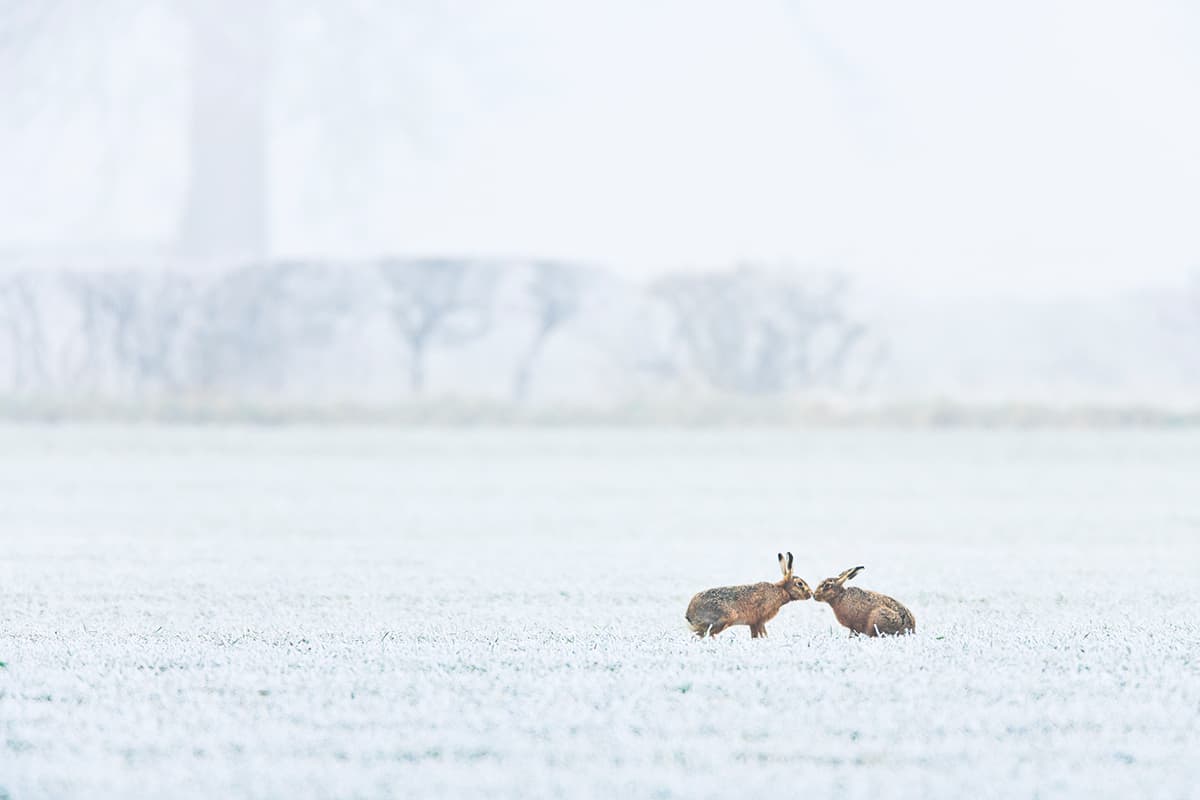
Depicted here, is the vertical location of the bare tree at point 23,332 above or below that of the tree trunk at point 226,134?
below

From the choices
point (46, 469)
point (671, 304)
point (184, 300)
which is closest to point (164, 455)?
point (46, 469)

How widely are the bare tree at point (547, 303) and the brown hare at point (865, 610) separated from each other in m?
7.36

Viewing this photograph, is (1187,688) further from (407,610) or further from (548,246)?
(548,246)

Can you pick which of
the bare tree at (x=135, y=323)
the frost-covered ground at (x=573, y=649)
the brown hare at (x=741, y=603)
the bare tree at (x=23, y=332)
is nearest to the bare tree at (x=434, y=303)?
the bare tree at (x=135, y=323)

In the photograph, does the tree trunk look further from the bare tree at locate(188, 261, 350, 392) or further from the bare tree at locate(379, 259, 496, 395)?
the bare tree at locate(379, 259, 496, 395)

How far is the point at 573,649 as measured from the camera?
7.91ft

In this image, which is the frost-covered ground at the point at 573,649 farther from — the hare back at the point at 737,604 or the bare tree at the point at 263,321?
the bare tree at the point at 263,321

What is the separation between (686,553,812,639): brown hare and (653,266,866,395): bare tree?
7287 mm

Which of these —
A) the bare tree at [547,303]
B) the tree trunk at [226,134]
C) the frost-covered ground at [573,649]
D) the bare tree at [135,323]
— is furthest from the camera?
the tree trunk at [226,134]

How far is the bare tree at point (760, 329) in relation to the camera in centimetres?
977

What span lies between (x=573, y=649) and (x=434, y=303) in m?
7.89

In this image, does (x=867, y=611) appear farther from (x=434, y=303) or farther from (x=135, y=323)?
(x=135, y=323)

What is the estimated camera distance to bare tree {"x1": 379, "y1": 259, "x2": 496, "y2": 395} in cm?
993

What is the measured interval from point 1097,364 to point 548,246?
11.6 feet
